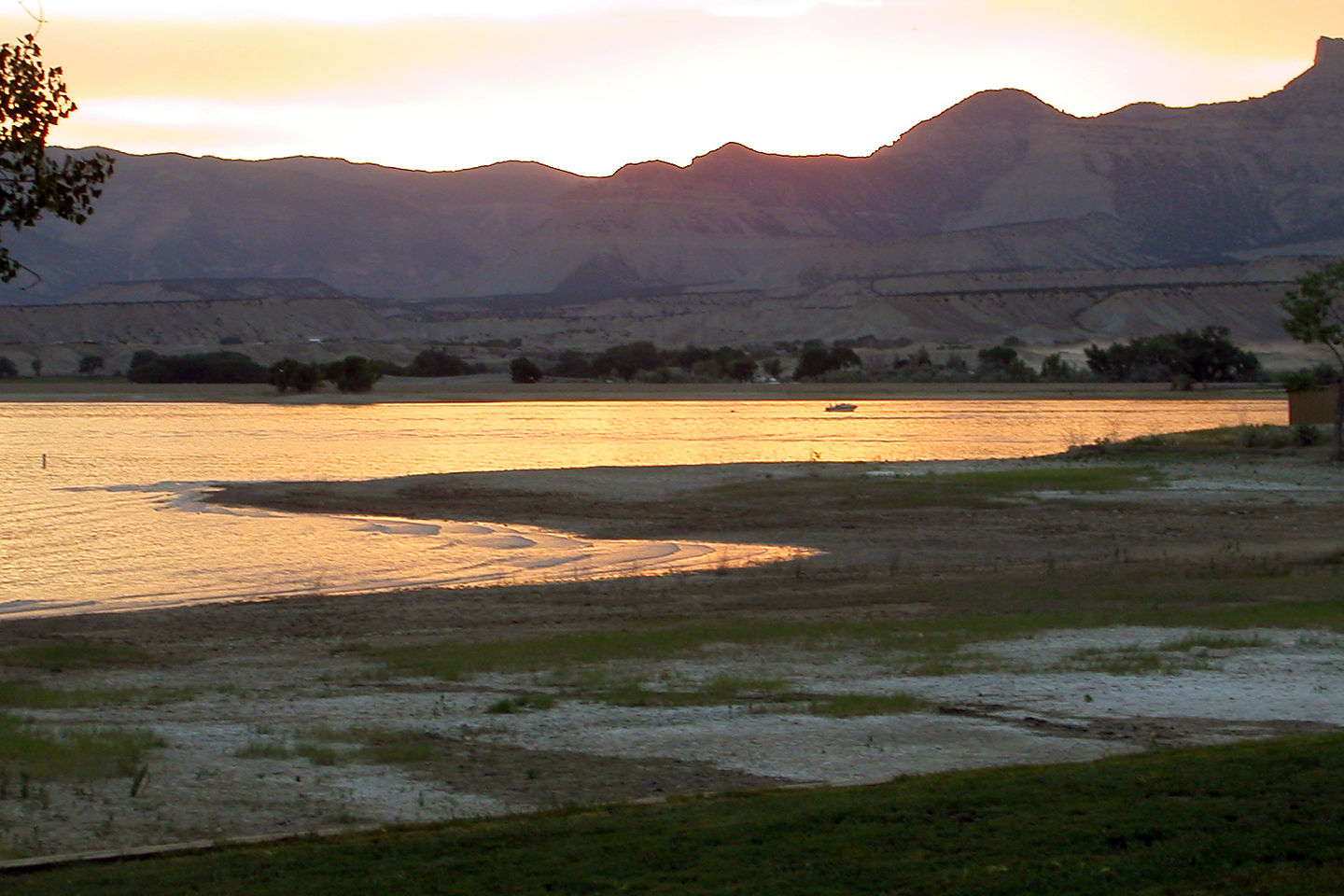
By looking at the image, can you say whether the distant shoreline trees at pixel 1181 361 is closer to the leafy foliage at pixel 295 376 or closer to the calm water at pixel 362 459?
the calm water at pixel 362 459

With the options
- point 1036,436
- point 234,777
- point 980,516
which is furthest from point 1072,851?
point 1036,436

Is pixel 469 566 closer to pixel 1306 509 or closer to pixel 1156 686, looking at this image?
pixel 1156 686

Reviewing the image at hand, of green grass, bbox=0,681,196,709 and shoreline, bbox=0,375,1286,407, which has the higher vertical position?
shoreline, bbox=0,375,1286,407

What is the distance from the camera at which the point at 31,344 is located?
443 feet

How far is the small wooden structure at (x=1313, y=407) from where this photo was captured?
153 feet

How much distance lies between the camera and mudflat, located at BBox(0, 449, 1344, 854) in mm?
9547

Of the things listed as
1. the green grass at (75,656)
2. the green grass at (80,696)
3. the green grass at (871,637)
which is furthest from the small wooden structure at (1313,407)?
the green grass at (80,696)

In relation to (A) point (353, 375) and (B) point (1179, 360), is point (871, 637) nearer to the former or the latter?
(A) point (353, 375)

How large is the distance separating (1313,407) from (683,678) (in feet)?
129

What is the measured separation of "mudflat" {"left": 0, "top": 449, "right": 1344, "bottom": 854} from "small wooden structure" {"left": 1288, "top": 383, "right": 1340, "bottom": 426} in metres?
21.3

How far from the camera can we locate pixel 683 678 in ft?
43.9

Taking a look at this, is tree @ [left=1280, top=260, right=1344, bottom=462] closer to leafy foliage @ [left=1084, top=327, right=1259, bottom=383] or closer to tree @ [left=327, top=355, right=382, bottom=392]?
leafy foliage @ [left=1084, top=327, right=1259, bottom=383]

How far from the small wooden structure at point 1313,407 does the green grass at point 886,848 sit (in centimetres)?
4167

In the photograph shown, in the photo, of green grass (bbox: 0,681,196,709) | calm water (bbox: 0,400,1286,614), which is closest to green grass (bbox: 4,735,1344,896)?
green grass (bbox: 0,681,196,709)
